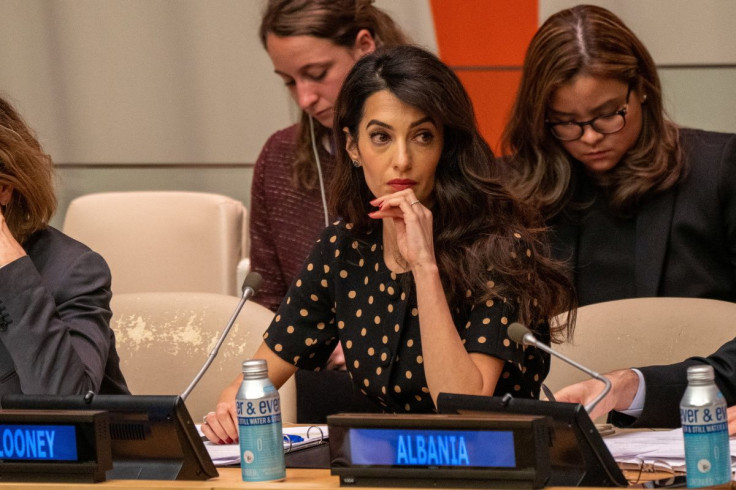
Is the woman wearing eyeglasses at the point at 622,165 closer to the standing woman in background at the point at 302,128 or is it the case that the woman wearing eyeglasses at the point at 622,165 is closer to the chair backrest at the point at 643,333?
the chair backrest at the point at 643,333

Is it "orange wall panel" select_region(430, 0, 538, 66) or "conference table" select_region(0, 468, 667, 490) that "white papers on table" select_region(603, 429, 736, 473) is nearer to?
"conference table" select_region(0, 468, 667, 490)

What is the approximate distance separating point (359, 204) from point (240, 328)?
425 millimetres

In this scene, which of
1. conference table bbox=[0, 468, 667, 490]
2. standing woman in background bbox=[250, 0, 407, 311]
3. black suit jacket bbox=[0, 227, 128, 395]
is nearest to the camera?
conference table bbox=[0, 468, 667, 490]

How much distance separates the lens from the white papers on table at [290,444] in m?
1.76

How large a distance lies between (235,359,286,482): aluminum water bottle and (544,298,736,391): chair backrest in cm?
86

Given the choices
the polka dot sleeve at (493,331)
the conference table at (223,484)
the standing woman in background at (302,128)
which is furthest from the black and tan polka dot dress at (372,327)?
the standing woman in background at (302,128)

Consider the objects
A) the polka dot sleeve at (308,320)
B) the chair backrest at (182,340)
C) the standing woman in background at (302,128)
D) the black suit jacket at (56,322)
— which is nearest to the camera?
the black suit jacket at (56,322)

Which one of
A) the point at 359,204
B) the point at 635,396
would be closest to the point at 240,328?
the point at 359,204

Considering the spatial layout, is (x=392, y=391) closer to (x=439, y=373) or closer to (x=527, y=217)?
(x=439, y=373)

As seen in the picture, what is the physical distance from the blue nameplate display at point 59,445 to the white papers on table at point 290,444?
0.76 ft

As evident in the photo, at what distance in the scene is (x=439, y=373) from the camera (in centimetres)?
184

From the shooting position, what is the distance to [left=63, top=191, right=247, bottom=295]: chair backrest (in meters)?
3.54

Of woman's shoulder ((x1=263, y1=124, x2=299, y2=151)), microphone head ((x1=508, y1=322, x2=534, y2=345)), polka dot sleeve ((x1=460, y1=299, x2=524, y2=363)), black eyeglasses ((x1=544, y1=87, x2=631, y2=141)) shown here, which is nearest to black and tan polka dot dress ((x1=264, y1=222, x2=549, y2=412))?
polka dot sleeve ((x1=460, y1=299, x2=524, y2=363))

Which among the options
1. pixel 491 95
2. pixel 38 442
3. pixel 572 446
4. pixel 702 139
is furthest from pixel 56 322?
pixel 491 95
